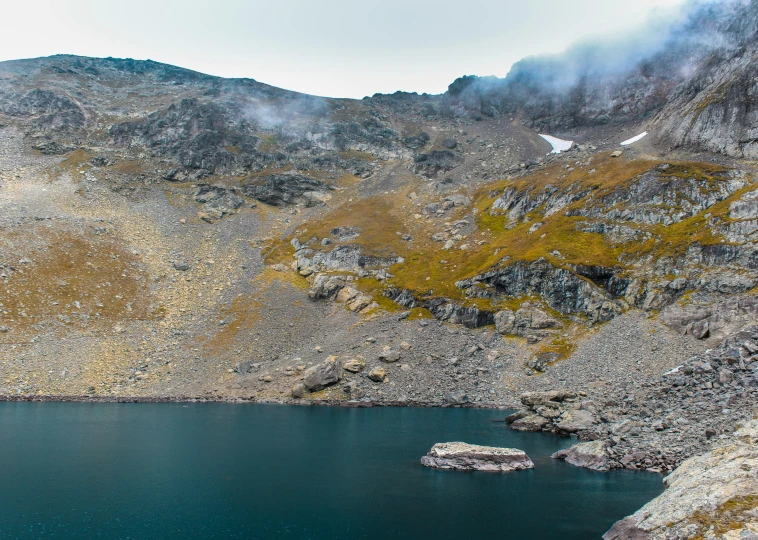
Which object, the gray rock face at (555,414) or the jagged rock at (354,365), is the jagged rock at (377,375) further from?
Answer: the gray rock face at (555,414)

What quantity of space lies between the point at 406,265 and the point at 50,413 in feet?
280

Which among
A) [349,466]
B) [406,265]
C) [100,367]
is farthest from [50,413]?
[406,265]

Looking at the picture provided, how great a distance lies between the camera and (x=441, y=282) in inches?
4532

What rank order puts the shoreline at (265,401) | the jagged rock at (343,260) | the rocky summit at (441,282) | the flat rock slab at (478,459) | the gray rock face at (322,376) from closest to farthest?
the flat rock slab at (478,459) → the rocky summit at (441,282) → the shoreline at (265,401) → the gray rock face at (322,376) → the jagged rock at (343,260)

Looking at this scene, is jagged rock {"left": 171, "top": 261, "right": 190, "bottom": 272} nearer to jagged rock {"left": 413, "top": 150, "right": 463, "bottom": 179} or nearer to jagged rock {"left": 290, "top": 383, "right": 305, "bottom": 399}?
jagged rock {"left": 290, "top": 383, "right": 305, "bottom": 399}

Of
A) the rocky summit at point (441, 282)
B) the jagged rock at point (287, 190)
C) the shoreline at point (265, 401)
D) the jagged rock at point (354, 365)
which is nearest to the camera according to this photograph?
the rocky summit at point (441, 282)

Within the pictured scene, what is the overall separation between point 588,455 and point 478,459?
1183cm

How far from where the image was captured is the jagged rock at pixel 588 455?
4841 cm

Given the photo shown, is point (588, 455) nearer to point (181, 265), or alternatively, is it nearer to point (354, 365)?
point (354, 365)

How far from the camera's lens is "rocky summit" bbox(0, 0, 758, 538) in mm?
68438

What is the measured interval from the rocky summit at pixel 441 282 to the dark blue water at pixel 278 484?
7.58 metres

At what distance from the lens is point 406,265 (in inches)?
5059

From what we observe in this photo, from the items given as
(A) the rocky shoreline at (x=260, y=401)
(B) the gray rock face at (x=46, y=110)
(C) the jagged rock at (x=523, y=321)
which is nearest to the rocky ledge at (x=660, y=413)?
(A) the rocky shoreline at (x=260, y=401)

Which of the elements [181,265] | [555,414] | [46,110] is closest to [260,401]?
[555,414]
